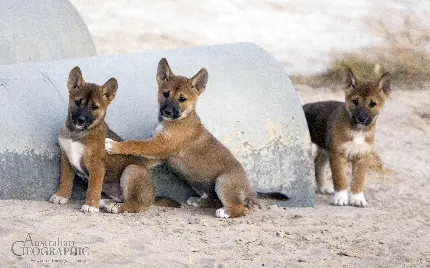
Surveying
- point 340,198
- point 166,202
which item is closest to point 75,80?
point 166,202

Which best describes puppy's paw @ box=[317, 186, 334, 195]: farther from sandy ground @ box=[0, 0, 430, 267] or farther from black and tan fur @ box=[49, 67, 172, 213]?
black and tan fur @ box=[49, 67, 172, 213]

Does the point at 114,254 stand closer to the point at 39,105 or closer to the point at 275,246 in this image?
the point at 275,246

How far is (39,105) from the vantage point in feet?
24.3

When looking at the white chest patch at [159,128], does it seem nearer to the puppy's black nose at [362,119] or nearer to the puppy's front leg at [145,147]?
the puppy's front leg at [145,147]

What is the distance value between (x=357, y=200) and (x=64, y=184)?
2864 mm

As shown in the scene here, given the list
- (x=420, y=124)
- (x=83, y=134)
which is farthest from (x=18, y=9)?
(x=420, y=124)

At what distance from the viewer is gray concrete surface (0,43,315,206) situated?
23.7 ft

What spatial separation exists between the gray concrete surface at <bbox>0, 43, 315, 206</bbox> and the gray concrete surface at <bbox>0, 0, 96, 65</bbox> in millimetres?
1958

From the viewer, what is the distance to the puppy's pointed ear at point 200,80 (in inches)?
299

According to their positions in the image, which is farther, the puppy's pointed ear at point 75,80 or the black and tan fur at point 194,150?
the black and tan fur at point 194,150

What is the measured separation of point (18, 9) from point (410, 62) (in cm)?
622

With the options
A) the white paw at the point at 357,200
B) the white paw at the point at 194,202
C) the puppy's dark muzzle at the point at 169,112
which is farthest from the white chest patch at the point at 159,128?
the white paw at the point at 357,200
